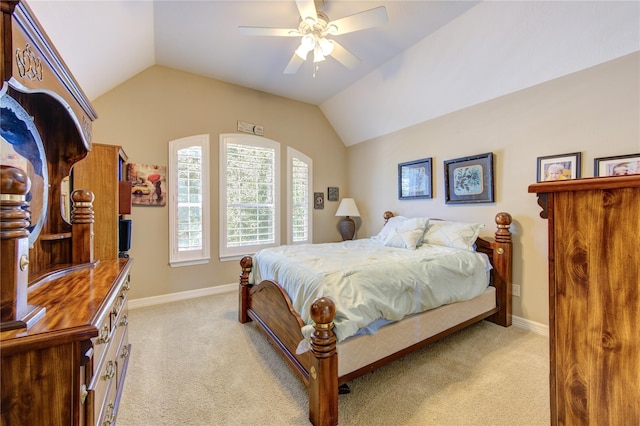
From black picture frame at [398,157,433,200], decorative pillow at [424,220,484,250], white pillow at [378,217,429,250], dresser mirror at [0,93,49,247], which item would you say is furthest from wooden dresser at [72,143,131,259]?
black picture frame at [398,157,433,200]

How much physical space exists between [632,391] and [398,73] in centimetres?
351

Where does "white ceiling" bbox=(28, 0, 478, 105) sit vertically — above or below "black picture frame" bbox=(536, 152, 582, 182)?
above

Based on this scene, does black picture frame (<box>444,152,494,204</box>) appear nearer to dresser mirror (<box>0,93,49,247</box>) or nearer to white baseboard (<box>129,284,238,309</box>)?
white baseboard (<box>129,284,238,309</box>)

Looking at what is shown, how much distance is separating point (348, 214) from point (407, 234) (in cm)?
166

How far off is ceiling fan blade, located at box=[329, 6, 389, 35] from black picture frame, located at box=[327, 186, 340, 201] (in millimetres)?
2940

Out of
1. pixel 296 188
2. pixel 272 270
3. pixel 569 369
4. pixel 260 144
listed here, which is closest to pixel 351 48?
pixel 260 144

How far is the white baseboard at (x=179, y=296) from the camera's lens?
323cm

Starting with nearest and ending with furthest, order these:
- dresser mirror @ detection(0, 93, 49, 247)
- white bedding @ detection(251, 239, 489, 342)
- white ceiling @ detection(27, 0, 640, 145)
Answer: dresser mirror @ detection(0, 93, 49, 247) → white bedding @ detection(251, 239, 489, 342) → white ceiling @ detection(27, 0, 640, 145)

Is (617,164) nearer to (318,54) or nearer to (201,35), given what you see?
(318,54)

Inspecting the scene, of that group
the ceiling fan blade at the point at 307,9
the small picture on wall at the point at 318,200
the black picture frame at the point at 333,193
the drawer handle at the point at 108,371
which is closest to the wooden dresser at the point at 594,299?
the drawer handle at the point at 108,371

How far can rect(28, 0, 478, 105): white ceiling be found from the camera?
198 centimetres

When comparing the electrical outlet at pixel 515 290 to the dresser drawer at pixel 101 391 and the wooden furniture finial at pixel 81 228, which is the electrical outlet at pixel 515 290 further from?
the wooden furniture finial at pixel 81 228

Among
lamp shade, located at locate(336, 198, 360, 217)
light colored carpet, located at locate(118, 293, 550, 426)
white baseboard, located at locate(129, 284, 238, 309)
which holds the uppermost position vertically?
lamp shade, located at locate(336, 198, 360, 217)

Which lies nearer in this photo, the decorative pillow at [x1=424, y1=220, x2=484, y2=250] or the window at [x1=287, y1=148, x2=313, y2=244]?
the decorative pillow at [x1=424, y1=220, x2=484, y2=250]
